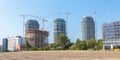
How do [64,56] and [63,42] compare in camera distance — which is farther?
[63,42]

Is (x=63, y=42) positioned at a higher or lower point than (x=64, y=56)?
higher

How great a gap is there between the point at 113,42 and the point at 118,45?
18.0 feet

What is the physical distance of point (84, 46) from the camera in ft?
547

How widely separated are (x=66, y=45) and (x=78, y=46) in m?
11.9

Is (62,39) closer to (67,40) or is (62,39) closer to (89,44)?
(67,40)

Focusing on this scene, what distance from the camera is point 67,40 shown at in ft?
583

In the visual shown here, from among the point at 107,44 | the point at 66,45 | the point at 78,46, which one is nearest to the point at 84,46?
the point at 78,46

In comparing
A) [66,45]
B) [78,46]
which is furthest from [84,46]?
[66,45]

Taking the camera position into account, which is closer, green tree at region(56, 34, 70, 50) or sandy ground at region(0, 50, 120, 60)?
sandy ground at region(0, 50, 120, 60)

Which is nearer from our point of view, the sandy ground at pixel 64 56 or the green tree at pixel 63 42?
the sandy ground at pixel 64 56

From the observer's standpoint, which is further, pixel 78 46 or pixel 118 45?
pixel 118 45

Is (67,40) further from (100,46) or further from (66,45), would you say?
(100,46)

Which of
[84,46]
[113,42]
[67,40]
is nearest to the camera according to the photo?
[84,46]

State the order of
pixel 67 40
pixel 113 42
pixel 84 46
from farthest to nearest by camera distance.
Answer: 1. pixel 113 42
2. pixel 67 40
3. pixel 84 46
